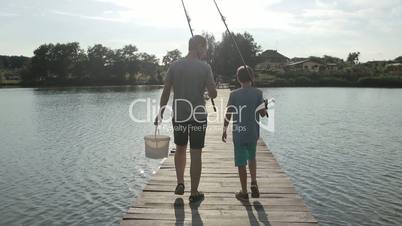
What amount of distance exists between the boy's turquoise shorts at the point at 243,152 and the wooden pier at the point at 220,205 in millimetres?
616

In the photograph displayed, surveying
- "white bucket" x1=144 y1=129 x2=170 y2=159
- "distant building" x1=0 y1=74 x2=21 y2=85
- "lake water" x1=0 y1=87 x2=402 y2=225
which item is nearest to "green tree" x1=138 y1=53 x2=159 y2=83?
"distant building" x1=0 y1=74 x2=21 y2=85

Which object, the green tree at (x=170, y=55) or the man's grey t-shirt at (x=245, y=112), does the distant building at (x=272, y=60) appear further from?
the man's grey t-shirt at (x=245, y=112)

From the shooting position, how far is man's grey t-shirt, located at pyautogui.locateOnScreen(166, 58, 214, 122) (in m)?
Answer: 5.51

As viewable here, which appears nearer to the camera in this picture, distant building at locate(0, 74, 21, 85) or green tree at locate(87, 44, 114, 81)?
green tree at locate(87, 44, 114, 81)

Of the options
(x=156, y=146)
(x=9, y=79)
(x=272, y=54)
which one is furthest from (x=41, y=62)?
(x=156, y=146)

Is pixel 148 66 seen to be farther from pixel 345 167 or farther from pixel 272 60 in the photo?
pixel 345 167

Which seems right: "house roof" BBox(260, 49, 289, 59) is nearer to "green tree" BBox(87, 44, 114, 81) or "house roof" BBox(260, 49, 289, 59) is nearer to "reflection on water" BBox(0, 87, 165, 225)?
"green tree" BBox(87, 44, 114, 81)

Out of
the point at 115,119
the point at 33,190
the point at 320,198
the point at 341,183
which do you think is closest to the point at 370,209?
the point at 320,198

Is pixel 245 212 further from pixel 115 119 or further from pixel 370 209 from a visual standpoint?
pixel 115 119

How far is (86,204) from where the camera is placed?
8.97m

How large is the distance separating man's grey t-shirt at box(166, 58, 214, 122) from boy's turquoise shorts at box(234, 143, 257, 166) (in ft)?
2.60

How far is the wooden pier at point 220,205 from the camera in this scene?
5195 mm

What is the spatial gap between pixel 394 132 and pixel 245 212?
1687 cm

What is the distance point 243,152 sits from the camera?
5930 mm
